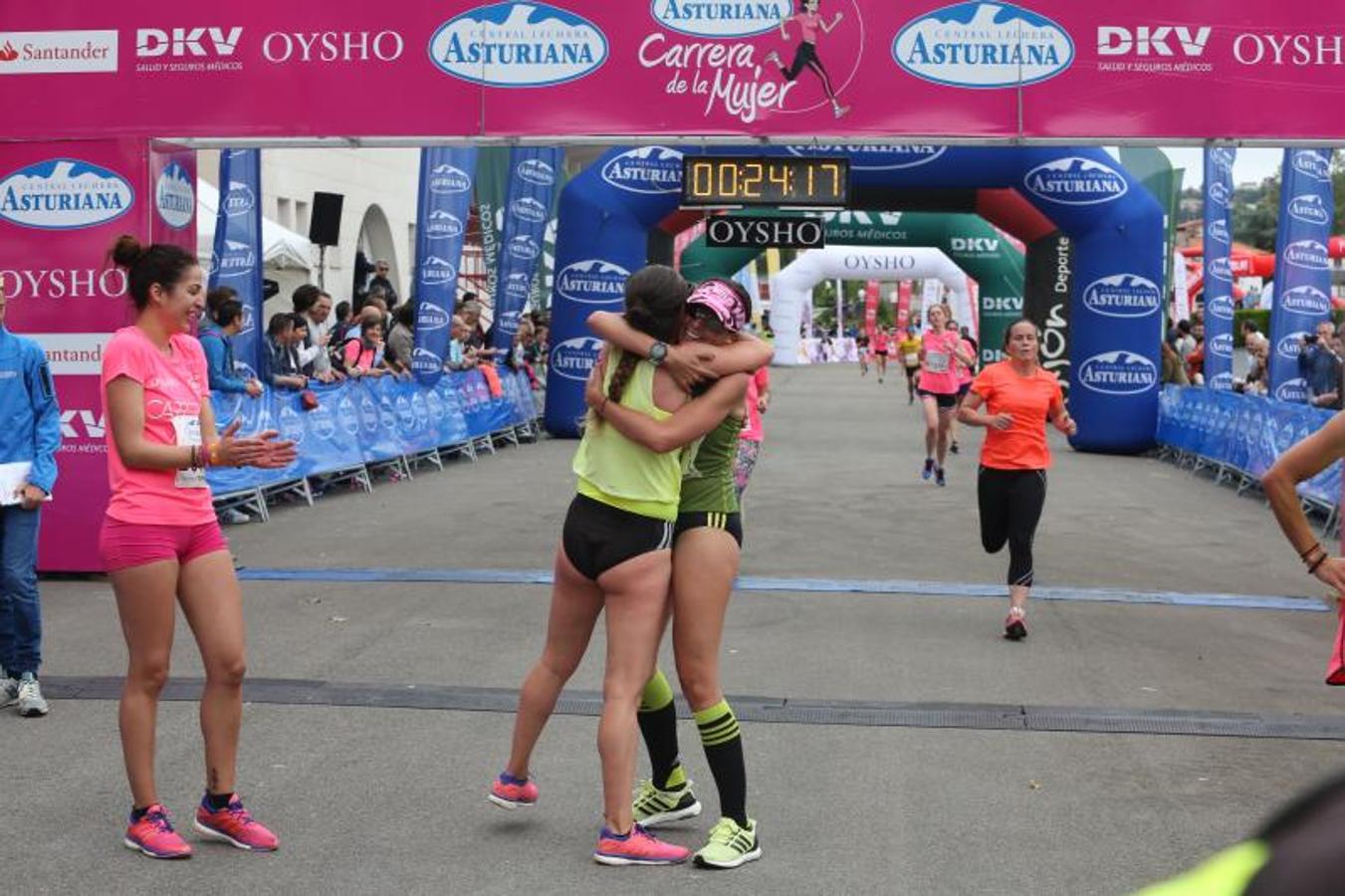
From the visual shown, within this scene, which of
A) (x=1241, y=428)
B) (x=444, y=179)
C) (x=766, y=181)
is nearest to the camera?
(x=766, y=181)

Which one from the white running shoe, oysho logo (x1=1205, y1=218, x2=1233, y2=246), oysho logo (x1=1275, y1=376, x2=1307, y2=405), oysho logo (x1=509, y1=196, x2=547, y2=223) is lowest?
the white running shoe

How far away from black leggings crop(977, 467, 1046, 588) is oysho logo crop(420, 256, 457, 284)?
11.9 meters

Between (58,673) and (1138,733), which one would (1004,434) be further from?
(58,673)

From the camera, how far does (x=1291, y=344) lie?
1947 cm

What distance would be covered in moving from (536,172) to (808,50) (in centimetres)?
1488

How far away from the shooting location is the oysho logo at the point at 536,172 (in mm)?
24969

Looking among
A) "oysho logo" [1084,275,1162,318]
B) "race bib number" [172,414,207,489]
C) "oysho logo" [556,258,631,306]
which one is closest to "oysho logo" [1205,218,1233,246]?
"oysho logo" [1084,275,1162,318]

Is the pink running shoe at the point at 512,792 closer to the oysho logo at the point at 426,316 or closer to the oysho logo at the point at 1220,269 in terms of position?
the oysho logo at the point at 426,316

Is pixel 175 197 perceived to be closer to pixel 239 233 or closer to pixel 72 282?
pixel 72 282

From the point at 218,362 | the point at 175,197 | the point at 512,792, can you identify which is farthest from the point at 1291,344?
the point at 512,792

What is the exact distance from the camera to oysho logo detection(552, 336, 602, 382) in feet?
76.1

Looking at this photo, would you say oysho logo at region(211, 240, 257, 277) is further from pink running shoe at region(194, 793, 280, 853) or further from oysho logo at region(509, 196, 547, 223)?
pink running shoe at region(194, 793, 280, 853)

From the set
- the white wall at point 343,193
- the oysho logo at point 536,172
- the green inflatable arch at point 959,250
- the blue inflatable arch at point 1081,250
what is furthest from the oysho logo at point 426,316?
the green inflatable arch at point 959,250

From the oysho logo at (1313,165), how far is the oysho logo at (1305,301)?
1.27 m
